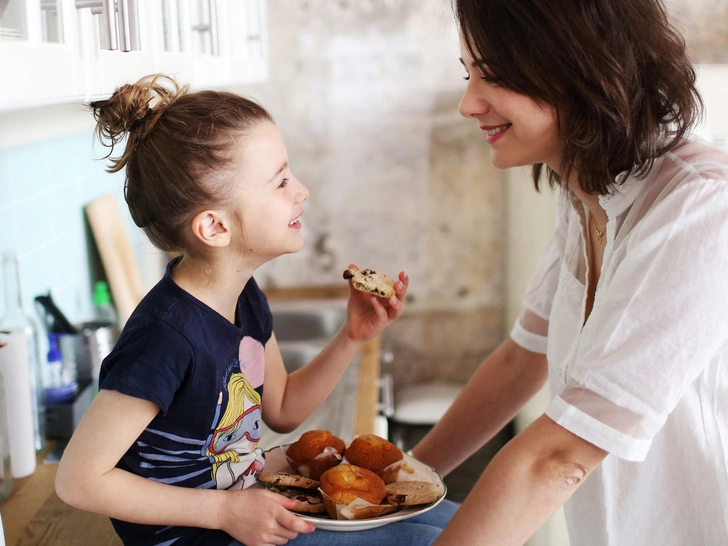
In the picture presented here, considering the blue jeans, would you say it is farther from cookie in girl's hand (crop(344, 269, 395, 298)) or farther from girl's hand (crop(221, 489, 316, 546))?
cookie in girl's hand (crop(344, 269, 395, 298))

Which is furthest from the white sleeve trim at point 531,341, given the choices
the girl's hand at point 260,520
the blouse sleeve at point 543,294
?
the girl's hand at point 260,520

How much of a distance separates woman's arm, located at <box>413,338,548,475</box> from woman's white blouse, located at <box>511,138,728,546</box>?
A: 12cm

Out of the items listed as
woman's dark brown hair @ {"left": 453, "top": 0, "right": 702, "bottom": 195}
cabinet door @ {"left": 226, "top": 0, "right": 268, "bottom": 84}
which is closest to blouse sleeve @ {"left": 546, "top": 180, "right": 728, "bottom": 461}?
woman's dark brown hair @ {"left": 453, "top": 0, "right": 702, "bottom": 195}

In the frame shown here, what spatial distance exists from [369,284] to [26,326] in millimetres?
730

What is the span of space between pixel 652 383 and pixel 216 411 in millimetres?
520

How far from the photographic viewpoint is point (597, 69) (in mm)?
888

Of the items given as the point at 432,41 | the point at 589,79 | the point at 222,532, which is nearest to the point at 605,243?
the point at 589,79

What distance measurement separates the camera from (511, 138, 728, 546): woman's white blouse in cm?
79

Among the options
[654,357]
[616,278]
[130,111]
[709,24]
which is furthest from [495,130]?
[709,24]

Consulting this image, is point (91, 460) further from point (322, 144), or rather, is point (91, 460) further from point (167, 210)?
point (322, 144)

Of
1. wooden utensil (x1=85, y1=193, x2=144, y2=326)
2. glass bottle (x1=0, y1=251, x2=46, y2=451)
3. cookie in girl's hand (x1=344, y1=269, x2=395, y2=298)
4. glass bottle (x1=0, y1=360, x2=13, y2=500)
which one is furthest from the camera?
wooden utensil (x1=85, y1=193, x2=144, y2=326)

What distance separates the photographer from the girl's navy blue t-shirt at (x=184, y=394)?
0.84 m

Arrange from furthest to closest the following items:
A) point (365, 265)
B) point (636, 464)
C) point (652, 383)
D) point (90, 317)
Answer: point (365, 265) < point (90, 317) < point (636, 464) < point (652, 383)

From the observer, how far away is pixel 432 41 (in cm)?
252
